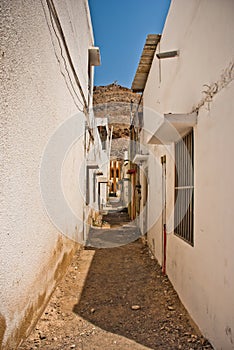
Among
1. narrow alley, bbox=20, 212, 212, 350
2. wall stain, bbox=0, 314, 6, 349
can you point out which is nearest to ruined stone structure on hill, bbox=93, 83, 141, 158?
narrow alley, bbox=20, 212, 212, 350

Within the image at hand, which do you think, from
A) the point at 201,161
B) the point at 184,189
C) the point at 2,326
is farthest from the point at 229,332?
the point at 184,189

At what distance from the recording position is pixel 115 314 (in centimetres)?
386

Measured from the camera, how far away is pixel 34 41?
300 centimetres

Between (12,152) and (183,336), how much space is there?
268 centimetres

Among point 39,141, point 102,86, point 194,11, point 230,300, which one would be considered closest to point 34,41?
point 39,141

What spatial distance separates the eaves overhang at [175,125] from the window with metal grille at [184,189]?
0.39 feet

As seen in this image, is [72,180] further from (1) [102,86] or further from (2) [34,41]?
(1) [102,86]

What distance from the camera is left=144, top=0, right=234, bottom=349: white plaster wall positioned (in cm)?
248

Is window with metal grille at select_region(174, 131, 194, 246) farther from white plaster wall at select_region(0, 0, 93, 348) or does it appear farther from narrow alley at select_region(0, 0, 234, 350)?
white plaster wall at select_region(0, 0, 93, 348)

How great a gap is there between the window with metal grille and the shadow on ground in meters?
0.99

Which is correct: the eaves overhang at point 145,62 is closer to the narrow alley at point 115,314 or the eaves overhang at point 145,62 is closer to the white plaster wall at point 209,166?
the white plaster wall at point 209,166

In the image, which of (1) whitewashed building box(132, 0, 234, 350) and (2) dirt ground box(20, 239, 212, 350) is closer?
(1) whitewashed building box(132, 0, 234, 350)

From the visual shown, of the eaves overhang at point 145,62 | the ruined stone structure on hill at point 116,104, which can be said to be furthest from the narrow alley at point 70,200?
the ruined stone structure on hill at point 116,104

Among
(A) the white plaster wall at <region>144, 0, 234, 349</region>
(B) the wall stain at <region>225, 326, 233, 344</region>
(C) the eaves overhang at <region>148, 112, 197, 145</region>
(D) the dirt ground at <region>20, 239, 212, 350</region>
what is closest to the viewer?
(B) the wall stain at <region>225, 326, 233, 344</region>
